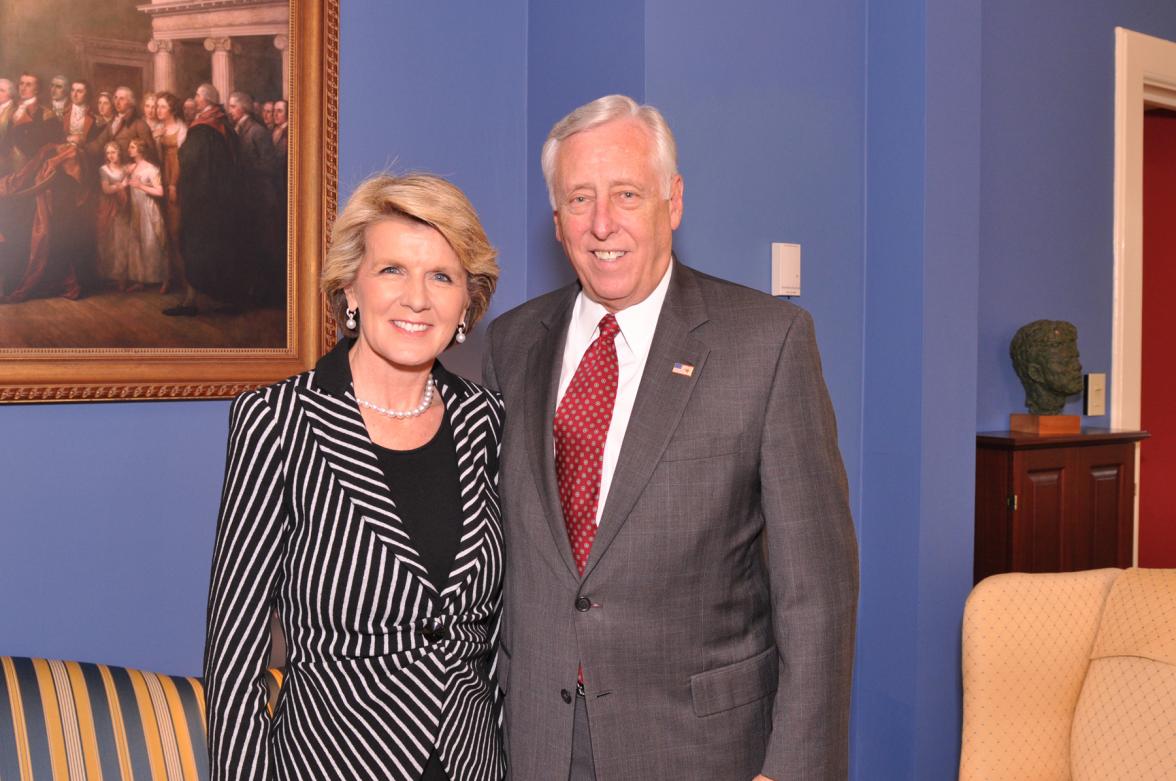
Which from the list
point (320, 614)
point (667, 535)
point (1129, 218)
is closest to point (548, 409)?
point (667, 535)

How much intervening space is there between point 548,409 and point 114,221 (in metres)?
1.07

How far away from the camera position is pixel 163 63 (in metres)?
2.26

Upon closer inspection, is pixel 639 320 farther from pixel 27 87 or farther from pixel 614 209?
pixel 27 87

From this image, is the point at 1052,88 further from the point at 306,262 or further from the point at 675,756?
the point at 675,756

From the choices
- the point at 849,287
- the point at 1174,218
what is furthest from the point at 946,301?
the point at 1174,218

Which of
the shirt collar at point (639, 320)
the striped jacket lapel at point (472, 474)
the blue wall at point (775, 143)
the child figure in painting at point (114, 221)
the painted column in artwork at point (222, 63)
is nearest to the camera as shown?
the striped jacket lapel at point (472, 474)

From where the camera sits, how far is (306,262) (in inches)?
98.0

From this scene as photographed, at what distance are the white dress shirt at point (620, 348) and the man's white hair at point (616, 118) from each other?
7.5 inches

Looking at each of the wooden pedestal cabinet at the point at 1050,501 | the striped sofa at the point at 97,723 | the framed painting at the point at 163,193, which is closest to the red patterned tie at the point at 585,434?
the striped sofa at the point at 97,723

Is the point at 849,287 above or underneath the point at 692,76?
underneath

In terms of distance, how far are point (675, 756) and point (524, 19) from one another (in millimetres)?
2012

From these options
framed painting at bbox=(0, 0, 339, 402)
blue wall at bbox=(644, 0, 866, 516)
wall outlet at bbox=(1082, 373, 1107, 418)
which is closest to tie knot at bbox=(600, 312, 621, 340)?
blue wall at bbox=(644, 0, 866, 516)

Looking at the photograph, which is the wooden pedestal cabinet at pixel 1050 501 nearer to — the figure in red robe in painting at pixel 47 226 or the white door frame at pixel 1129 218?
the white door frame at pixel 1129 218

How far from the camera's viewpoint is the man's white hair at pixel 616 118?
186 centimetres
